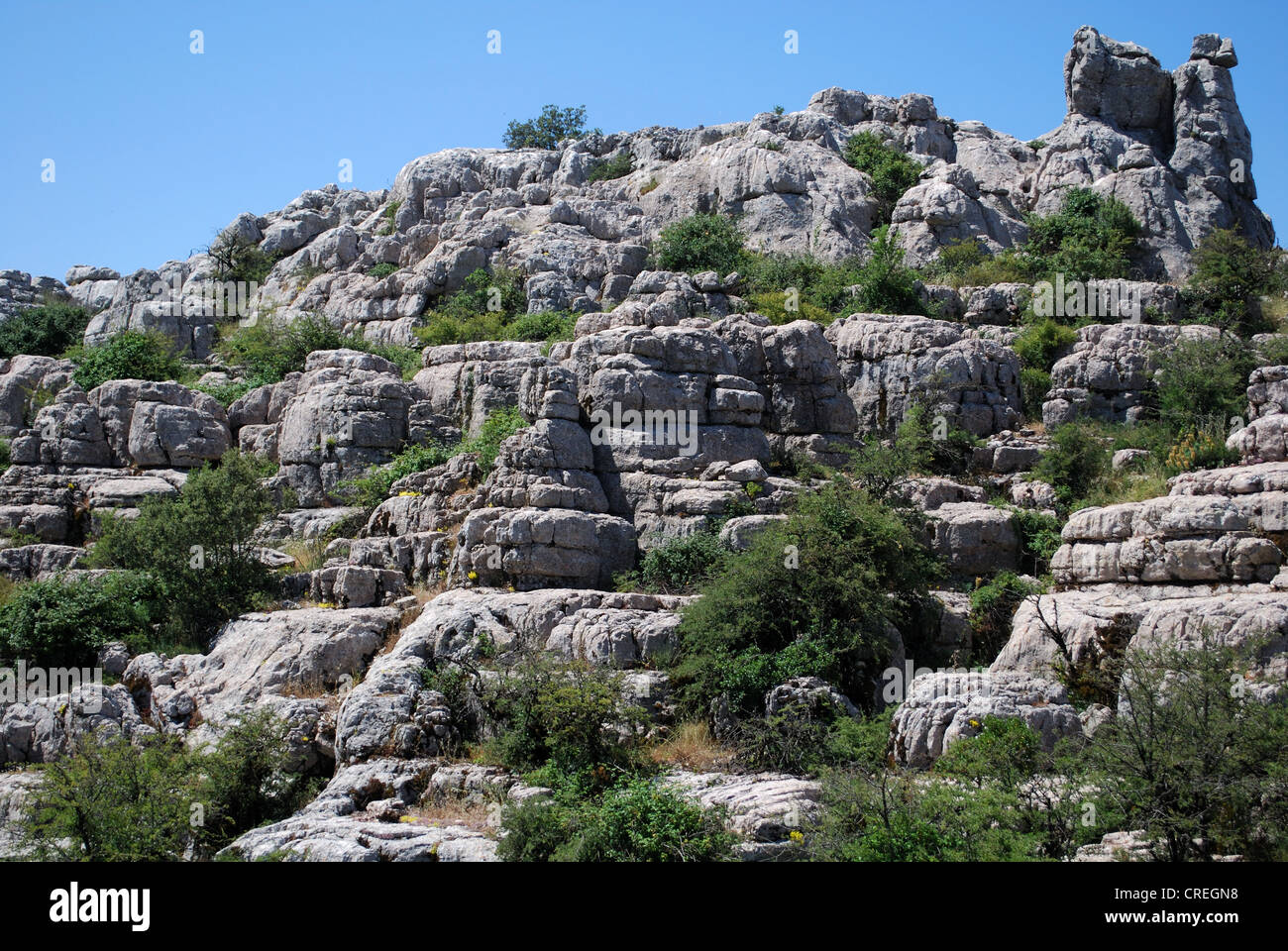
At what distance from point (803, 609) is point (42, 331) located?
29465mm

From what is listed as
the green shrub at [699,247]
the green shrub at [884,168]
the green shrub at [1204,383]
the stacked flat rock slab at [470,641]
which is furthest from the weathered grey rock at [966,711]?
the green shrub at [884,168]

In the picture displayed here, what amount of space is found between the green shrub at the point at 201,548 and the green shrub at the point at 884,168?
23.7m

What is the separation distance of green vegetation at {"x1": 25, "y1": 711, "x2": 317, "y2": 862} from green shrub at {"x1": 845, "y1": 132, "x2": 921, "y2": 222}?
1083 inches

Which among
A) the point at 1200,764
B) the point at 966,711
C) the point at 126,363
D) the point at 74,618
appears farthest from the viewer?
the point at 126,363

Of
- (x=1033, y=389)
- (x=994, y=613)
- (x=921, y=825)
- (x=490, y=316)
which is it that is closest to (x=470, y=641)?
(x=921, y=825)

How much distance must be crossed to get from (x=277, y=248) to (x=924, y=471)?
28097 mm

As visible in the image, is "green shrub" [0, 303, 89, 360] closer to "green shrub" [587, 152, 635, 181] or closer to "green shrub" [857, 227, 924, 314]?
"green shrub" [587, 152, 635, 181]

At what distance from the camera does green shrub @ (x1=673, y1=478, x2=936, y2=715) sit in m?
14.9

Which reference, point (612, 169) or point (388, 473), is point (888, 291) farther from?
point (612, 169)

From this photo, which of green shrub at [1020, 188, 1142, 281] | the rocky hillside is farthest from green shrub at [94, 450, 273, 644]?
green shrub at [1020, 188, 1142, 281]

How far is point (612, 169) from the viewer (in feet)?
124

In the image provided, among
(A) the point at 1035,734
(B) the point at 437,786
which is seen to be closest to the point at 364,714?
(B) the point at 437,786

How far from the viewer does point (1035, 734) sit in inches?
485

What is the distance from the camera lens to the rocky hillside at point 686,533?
1252 cm
